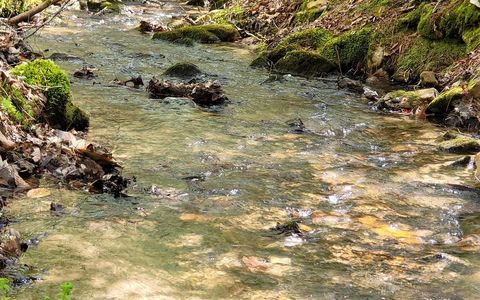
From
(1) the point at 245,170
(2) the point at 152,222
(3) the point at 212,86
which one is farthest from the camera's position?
(3) the point at 212,86

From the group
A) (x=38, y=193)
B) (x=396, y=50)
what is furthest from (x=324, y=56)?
(x=38, y=193)

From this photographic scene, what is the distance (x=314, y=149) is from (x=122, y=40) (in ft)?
26.7

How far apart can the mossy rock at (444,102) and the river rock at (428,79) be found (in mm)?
925

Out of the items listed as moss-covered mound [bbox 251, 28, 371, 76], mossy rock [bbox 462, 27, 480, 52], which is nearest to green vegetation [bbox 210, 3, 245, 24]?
moss-covered mound [bbox 251, 28, 371, 76]

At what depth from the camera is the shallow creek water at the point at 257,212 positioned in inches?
123

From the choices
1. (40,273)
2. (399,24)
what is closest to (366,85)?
(399,24)

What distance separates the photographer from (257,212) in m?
4.17

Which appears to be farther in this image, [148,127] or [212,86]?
[212,86]

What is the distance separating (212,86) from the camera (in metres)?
7.90

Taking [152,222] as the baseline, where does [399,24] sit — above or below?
above

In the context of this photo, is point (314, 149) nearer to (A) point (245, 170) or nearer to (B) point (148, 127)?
(A) point (245, 170)

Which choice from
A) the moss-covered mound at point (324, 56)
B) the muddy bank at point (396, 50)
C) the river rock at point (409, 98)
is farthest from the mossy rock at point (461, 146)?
the moss-covered mound at point (324, 56)

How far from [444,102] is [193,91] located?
3.56 meters

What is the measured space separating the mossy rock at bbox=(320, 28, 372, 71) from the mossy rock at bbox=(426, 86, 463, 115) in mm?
2713
